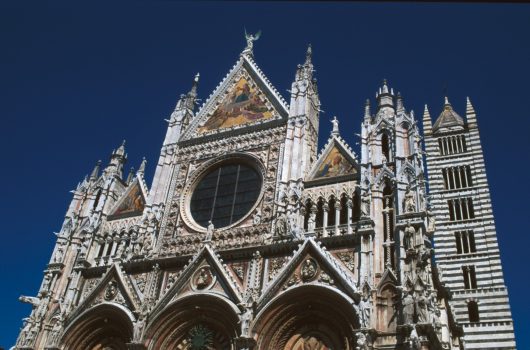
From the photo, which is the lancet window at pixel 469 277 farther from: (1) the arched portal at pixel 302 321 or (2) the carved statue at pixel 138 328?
(2) the carved statue at pixel 138 328

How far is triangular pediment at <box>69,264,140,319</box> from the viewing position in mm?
19078

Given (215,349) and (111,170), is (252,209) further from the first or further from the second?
(111,170)

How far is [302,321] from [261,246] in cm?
294

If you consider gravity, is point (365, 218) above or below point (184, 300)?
above

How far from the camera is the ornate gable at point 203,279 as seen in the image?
57.8 feet

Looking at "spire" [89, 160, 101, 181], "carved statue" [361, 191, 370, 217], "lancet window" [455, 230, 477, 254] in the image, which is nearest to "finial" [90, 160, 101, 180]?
"spire" [89, 160, 101, 181]

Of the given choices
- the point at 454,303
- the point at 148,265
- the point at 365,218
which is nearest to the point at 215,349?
the point at 148,265

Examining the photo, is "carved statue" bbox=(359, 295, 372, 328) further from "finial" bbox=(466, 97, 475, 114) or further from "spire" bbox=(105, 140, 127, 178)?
"finial" bbox=(466, 97, 475, 114)

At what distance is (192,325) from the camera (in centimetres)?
1786

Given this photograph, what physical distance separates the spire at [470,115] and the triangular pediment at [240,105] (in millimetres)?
16233

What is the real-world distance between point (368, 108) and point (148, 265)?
34.2 feet

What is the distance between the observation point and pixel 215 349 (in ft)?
56.3

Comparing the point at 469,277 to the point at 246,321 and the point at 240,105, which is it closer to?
the point at 240,105

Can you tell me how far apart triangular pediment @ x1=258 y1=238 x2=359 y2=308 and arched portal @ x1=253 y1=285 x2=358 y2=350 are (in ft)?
1.03
